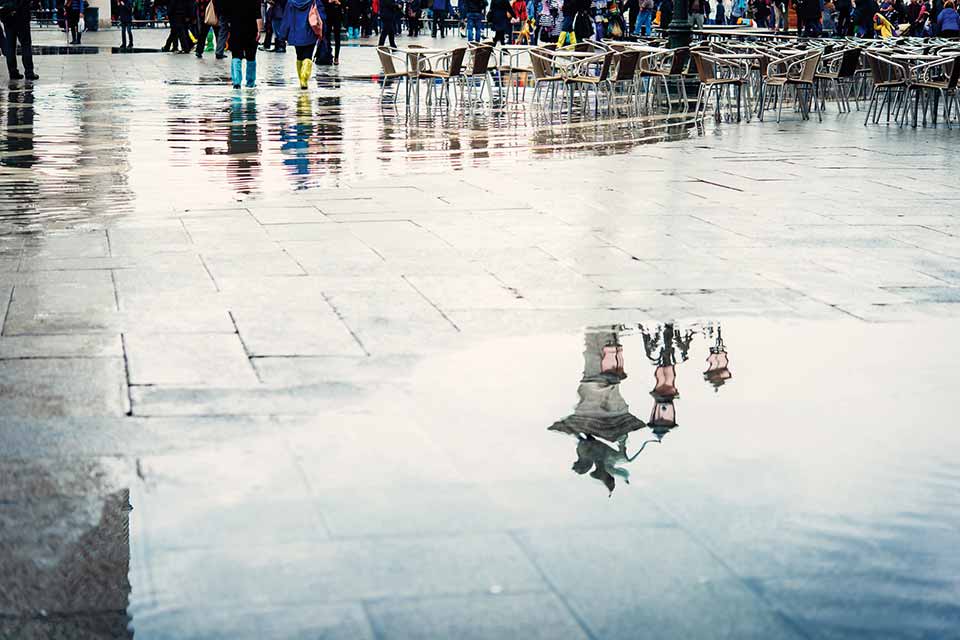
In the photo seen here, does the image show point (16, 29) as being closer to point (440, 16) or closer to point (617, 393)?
point (617, 393)

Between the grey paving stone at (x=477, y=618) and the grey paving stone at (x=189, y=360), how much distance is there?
186 cm

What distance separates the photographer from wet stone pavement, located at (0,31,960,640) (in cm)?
301

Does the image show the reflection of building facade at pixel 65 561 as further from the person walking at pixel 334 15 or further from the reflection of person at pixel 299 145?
the person walking at pixel 334 15

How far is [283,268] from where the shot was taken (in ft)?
21.9

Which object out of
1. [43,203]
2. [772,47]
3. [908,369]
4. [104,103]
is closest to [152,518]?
[908,369]

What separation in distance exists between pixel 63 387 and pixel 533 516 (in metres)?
1.80

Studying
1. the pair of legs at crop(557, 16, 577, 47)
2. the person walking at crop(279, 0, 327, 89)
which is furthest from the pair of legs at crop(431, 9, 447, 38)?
the person walking at crop(279, 0, 327, 89)

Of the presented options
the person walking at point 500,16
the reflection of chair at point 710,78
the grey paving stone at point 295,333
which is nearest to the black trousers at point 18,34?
the reflection of chair at point 710,78

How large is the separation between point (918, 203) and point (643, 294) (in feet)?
12.2

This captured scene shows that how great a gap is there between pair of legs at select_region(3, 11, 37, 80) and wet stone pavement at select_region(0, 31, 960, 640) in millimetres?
11112

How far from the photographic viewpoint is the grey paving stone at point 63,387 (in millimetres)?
4305

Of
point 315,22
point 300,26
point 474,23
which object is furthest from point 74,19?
point 315,22

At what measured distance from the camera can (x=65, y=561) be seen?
313 cm

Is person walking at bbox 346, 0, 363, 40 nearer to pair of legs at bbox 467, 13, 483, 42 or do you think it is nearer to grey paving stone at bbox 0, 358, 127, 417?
pair of legs at bbox 467, 13, 483, 42
